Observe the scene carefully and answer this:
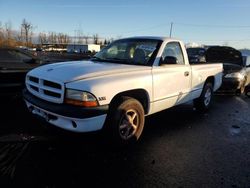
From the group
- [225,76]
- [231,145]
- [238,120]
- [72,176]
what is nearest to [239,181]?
[231,145]

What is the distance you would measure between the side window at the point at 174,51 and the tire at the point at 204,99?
1.51 metres

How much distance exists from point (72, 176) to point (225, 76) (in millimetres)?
7840

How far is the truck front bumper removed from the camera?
3594 mm

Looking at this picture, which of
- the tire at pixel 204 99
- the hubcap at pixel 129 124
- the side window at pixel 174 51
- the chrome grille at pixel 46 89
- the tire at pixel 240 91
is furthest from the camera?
the tire at pixel 240 91

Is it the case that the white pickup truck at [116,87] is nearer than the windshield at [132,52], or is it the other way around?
the white pickup truck at [116,87]

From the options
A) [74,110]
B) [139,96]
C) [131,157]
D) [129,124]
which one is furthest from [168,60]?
[74,110]

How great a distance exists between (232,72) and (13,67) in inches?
293

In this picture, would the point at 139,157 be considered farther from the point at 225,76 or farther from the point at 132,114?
the point at 225,76

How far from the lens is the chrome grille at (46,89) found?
12.3 ft

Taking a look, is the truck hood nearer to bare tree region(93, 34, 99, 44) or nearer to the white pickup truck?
the white pickup truck

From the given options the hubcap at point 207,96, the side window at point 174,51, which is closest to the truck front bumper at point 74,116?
the side window at point 174,51

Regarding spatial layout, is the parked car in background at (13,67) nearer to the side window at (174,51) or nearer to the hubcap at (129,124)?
the hubcap at (129,124)

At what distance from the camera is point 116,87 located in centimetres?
393

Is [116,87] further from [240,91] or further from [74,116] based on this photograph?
[240,91]
